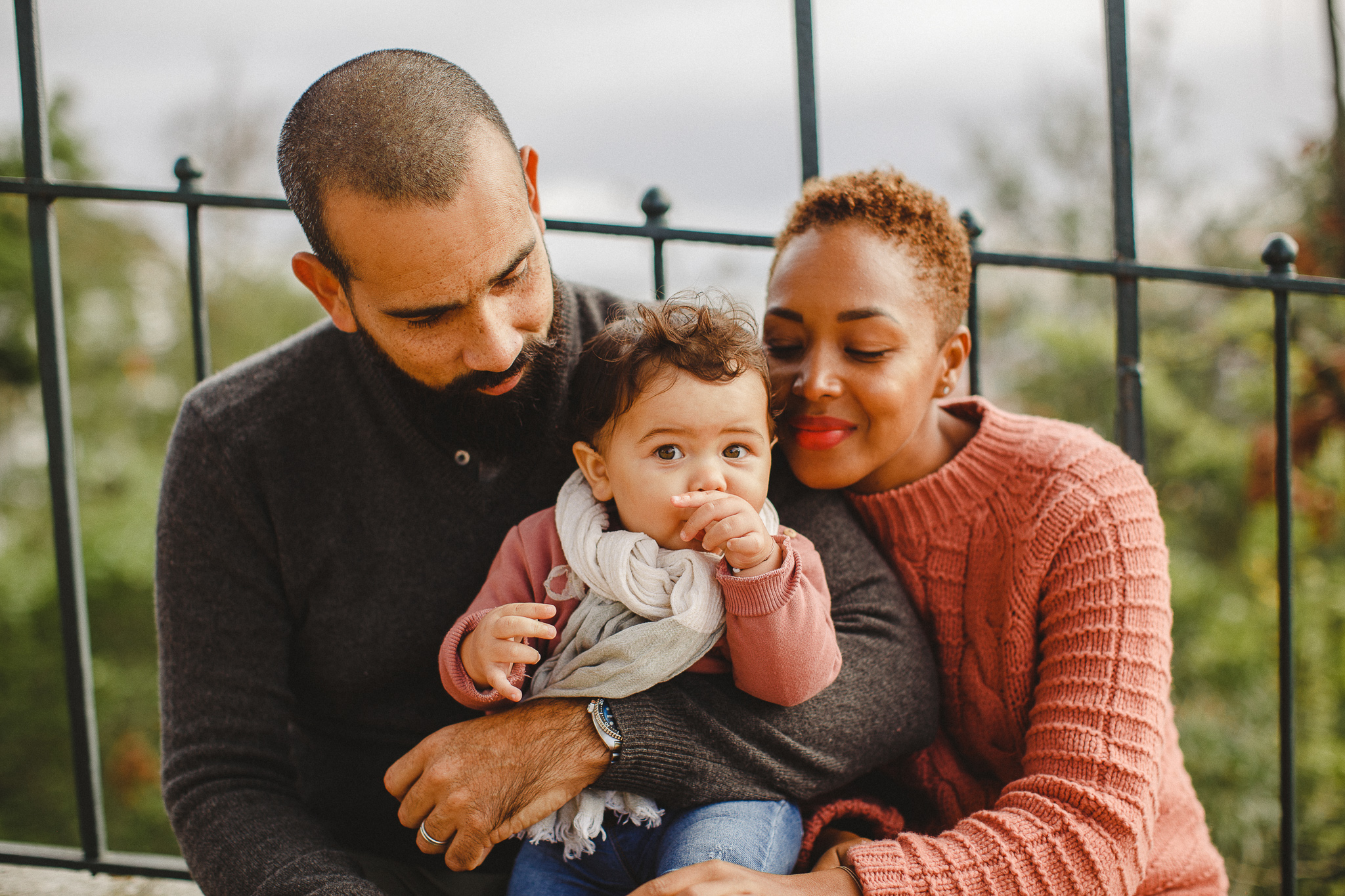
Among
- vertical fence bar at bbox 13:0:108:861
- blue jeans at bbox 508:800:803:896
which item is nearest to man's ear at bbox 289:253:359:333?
vertical fence bar at bbox 13:0:108:861

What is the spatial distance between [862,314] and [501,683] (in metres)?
0.94

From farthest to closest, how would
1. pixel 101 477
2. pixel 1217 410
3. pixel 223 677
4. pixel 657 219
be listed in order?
pixel 101 477 → pixel 1217 410 → pixel 657 219 → pixel 223 677

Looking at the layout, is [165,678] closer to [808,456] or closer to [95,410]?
[808,456]

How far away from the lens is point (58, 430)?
1918 mm

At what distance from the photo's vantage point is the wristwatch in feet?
4.74

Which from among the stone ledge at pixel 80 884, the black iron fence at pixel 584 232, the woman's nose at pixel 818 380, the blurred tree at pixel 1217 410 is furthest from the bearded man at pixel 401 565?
the blurred tree at pixel 1217 410

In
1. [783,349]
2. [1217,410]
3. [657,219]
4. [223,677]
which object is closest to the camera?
[223,677]

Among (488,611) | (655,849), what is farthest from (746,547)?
(655,849)

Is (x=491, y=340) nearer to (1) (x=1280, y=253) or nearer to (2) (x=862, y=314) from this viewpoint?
(2) (x=862, y=314)

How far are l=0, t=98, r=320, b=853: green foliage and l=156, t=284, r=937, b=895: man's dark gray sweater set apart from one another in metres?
4.90

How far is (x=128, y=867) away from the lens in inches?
80.2

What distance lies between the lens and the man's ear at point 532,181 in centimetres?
173

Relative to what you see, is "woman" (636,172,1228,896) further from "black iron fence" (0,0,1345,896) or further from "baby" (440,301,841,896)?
"black iron fence" (0,0,1345,896)

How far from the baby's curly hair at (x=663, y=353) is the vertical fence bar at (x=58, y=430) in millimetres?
1208
